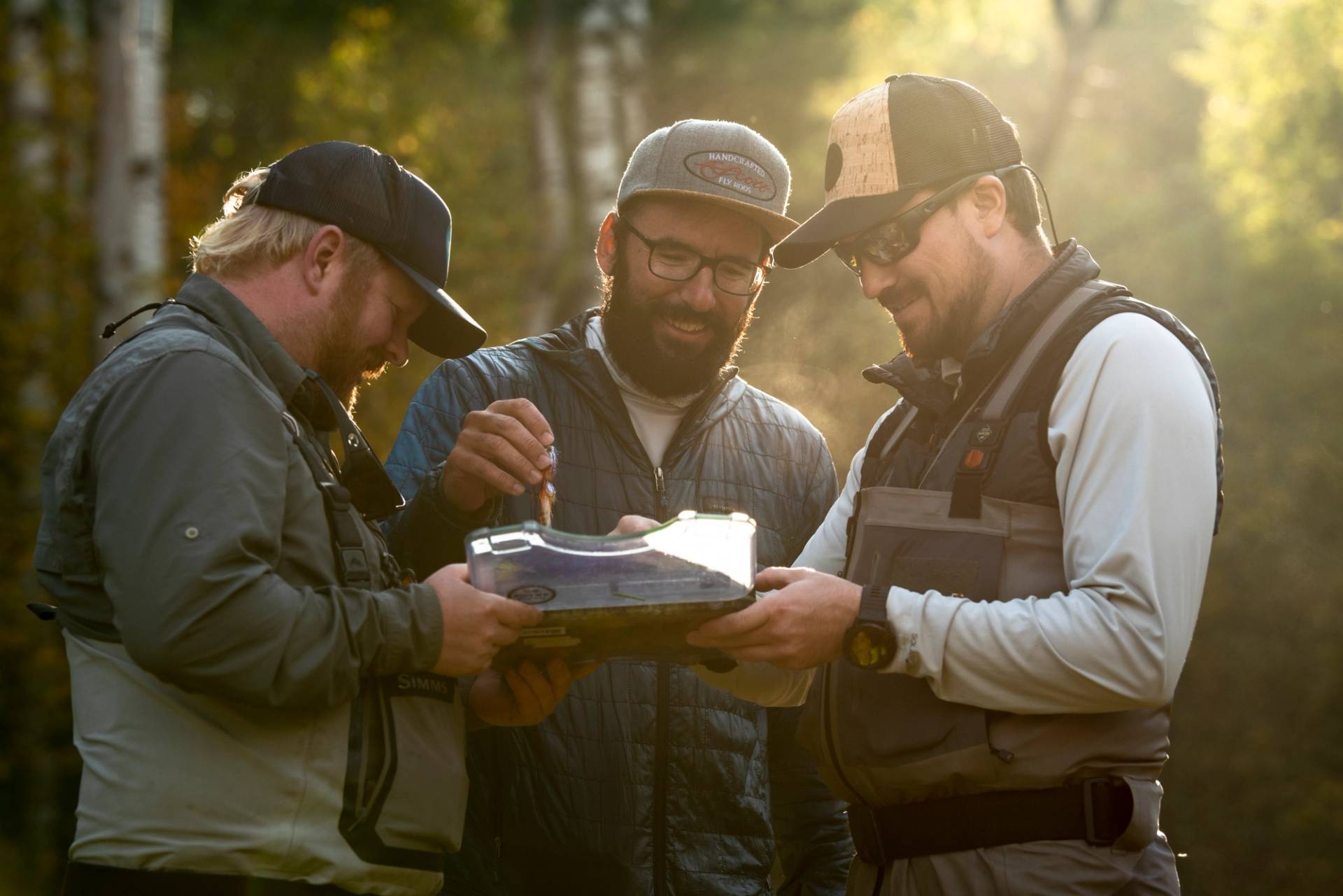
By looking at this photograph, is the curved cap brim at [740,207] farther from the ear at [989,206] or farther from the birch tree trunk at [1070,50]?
the birch tree trunk at [1070,50]

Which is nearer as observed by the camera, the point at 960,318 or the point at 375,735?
the point at 375,735

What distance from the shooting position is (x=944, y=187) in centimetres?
312

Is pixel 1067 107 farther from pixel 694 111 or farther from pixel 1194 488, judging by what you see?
pixel 1194 488

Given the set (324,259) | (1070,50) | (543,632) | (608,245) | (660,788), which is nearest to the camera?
(543,632)

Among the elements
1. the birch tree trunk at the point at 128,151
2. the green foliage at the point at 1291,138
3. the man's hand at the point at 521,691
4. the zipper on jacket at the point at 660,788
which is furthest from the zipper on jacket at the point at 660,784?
the green foliage at the point at 1291,138

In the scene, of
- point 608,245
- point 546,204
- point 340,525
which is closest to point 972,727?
point 340,525

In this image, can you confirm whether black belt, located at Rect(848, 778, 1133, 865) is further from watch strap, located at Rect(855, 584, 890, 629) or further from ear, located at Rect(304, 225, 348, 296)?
ear, located at Rect(304, 225, 348, 296)

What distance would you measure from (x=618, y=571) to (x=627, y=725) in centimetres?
128

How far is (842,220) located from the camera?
317 cm

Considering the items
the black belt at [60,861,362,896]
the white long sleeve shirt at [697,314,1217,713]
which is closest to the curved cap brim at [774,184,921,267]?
the white long sleeve shirt at [697,314,1217,713]

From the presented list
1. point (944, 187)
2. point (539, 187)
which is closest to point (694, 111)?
point (539, 187)

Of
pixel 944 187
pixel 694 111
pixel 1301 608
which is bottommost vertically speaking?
pixel 1301 608

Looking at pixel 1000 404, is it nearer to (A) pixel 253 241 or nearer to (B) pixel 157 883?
(A) pixel 253 241

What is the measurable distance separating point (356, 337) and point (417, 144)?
569 inches
